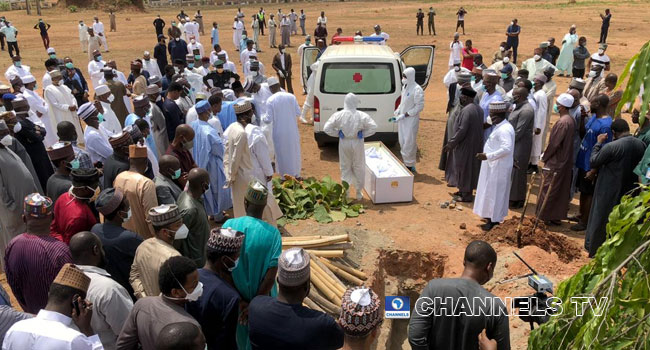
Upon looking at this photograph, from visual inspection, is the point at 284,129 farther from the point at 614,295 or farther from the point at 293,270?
the point at 614,295

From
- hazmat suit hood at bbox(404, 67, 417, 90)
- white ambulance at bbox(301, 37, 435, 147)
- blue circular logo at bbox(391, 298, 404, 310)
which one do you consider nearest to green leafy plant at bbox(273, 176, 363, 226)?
white ambulance at bbox(301, 37, 435, 147)

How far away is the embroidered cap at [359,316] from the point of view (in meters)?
2.88

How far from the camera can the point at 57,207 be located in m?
4.45

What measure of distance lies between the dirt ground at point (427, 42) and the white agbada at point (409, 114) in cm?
54

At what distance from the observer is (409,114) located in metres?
9.46

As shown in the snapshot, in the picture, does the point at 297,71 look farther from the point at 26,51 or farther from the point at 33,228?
the point at 33,228

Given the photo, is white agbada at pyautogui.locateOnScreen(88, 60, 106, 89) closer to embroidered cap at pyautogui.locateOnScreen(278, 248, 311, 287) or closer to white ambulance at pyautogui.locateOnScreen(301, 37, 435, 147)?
white ambulance at pyautogui.locateOnScreen(301, 37, 435, 147)

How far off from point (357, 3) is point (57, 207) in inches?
1961

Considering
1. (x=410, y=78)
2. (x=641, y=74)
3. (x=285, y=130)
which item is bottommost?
(x=285, y=130)

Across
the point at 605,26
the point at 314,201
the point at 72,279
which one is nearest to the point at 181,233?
the point at 72,279

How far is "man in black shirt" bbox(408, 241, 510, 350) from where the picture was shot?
3.17 m

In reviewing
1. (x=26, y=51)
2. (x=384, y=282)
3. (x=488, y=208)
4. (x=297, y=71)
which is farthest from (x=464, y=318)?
(x=26, y=51)

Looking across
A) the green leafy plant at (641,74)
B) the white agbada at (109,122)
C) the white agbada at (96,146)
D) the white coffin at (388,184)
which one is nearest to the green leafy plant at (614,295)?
the green leafy plant at (641,74)

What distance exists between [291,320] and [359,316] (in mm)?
430
